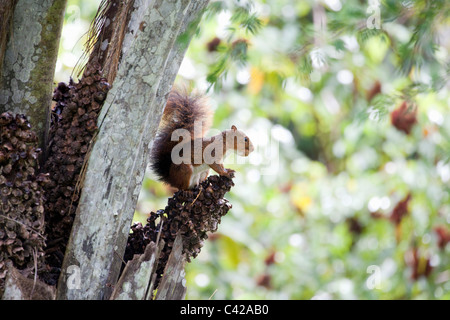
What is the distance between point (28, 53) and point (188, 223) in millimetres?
740

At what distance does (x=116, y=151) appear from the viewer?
4.97ft

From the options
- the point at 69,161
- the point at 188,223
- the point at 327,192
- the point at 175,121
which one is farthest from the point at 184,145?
the point at 327,192

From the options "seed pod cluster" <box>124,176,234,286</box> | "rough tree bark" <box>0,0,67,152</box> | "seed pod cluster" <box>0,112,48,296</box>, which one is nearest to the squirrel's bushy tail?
"seed pod cluster" <box>124,176,234,286</box>

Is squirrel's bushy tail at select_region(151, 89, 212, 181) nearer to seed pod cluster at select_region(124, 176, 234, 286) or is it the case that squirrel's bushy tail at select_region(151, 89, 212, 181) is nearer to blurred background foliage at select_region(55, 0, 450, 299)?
seed pod cluster at select_region(124, 176, 234, 286)

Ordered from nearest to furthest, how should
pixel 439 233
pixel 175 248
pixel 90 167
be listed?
1. pixel 90 167
2. pixel 175 248
3. pixel 439 233

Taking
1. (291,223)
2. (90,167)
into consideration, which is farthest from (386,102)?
(291,223)

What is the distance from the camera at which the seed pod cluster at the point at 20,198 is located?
145cm

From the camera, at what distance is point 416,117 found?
3.85 meters

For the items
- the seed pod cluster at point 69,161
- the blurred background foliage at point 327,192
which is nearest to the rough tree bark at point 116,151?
the seed pod cluster at point 69,161

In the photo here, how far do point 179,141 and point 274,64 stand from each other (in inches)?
22.8

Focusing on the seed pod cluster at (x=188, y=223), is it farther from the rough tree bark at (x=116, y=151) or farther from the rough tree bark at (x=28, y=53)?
the rough tree bark at (x=28, y=53)

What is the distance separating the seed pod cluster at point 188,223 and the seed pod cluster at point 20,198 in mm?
361

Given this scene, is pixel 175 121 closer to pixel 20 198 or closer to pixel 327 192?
pixel 20 198
